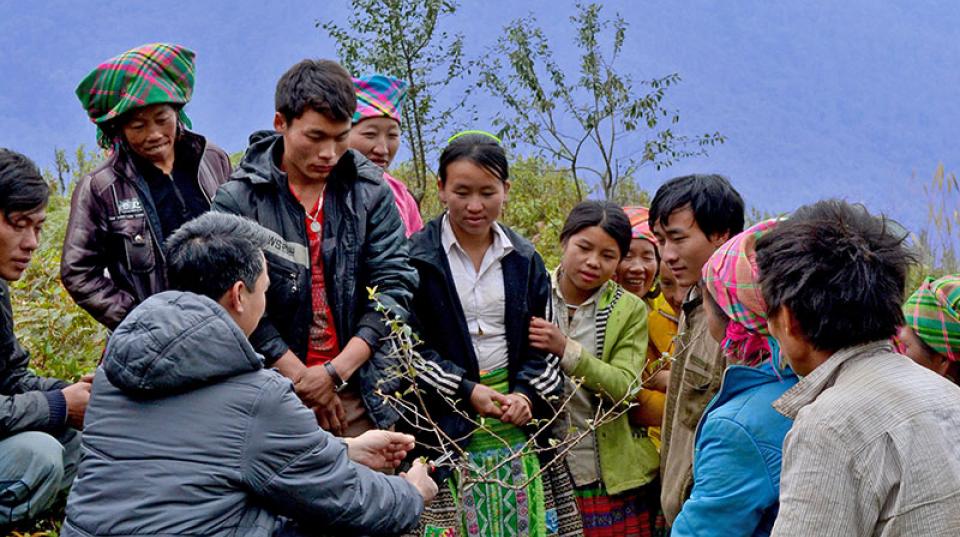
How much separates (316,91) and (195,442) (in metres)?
1.55

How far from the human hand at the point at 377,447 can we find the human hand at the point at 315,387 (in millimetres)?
271

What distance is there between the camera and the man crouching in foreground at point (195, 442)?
110 inches

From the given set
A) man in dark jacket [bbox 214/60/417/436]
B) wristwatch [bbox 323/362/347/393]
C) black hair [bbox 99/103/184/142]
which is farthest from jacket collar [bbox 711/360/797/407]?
black hair [bbox 99/103/184/142]

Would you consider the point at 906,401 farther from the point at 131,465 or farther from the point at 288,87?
the point at 288,87

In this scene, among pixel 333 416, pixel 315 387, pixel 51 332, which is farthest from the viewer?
pixel 51 332

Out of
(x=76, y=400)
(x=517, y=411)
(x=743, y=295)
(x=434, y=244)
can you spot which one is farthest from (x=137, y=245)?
(x=743, y=295)

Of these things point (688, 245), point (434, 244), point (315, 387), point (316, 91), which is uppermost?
point (316, 91)

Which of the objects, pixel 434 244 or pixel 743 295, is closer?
pixel 743 295

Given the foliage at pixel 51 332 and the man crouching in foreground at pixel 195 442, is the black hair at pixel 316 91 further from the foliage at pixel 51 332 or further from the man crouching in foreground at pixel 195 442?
the foliage at pixel 51 332

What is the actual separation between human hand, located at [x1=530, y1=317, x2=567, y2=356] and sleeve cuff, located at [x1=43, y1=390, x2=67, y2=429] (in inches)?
70.0

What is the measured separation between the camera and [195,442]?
2.81 meters

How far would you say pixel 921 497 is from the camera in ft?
6.77

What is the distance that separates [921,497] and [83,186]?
3.23 metres

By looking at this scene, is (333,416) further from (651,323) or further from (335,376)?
(651,323)
